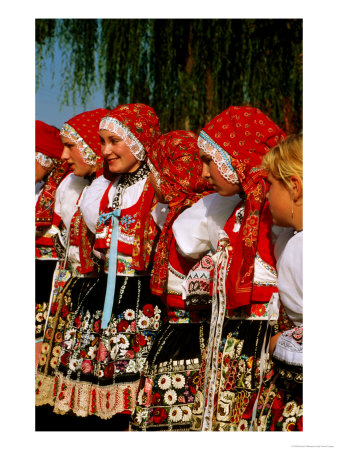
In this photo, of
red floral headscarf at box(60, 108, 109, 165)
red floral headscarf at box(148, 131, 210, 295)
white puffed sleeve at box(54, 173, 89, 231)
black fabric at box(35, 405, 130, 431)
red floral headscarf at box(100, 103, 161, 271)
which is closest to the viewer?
red floral headscarf at box(148, 131, 210, 295)

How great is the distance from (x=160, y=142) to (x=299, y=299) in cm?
145

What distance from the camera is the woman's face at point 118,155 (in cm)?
372

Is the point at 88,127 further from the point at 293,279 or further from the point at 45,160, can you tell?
the point at 293,279

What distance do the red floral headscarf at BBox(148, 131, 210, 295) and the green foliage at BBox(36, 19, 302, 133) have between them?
1.69 metres

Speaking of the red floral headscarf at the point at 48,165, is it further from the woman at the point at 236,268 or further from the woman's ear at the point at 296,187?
the woman's ear at the point at 296,187

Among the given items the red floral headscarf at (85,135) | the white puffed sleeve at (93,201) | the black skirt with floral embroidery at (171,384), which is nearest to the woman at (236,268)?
the black skirt with floral embroidery at (171,384)

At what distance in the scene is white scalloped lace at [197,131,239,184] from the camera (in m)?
2.77

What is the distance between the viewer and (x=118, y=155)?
12.2 feet

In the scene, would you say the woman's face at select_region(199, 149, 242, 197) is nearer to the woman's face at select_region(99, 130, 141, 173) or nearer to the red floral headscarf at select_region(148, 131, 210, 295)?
the red floral headscarf at select_region(148, 131, 210, 295)

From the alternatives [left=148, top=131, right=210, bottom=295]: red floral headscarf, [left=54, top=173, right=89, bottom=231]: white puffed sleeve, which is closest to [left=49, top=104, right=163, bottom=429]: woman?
[left=148, top=131, right=210, bottom=295]: red floral headscarf

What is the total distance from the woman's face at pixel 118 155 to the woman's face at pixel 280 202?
1.52 meters

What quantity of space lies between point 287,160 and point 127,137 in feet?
5.33

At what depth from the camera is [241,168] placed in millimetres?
2740

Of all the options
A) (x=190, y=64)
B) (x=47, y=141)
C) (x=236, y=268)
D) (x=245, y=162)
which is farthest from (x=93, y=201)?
(x=190, y=64)
